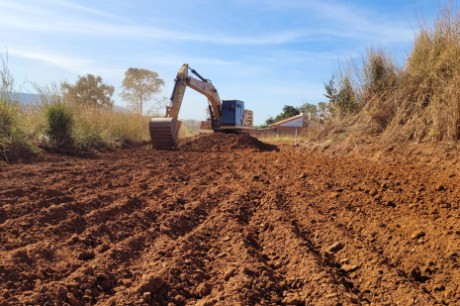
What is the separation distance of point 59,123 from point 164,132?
291cm

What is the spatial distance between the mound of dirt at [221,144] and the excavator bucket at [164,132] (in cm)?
60

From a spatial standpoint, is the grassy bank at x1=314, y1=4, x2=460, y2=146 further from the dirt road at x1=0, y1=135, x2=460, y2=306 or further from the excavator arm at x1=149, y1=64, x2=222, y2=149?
the excavator arm at x1=149, y1=64, x2=222, y2=149

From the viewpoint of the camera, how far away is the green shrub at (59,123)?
1044 cm

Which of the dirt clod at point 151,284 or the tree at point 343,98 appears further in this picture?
the tree at point 343,98

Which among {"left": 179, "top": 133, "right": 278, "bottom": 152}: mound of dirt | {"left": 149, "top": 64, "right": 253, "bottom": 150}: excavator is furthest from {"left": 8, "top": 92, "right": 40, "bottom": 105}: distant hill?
{"left": 179, "top": 133, "right": 278, "bottom": 152}: mound of dirt

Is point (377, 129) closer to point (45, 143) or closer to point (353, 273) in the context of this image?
point (353, 273)

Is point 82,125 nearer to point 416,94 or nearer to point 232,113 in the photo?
point 232,113

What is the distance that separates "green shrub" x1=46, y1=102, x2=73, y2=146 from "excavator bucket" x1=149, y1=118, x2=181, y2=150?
2.35 metres

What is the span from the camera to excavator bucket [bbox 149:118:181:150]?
11906 millimetres

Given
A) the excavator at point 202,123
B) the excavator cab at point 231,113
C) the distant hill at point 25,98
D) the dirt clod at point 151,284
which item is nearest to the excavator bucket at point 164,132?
the excavator at point 202,123

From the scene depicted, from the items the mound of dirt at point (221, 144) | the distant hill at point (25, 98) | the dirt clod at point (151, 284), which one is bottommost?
the dirt clod at point (151, 284)

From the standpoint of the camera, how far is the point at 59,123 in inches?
416

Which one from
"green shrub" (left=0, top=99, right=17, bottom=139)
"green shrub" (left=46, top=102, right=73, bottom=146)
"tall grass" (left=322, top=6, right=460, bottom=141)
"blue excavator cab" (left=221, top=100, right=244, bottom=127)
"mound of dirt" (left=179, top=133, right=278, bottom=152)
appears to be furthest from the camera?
"blue excavator cab" (left=221, top=100, right=244, bottom=127)

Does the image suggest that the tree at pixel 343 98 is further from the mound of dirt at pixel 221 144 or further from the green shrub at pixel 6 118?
the green shrub at pixel 6 118
